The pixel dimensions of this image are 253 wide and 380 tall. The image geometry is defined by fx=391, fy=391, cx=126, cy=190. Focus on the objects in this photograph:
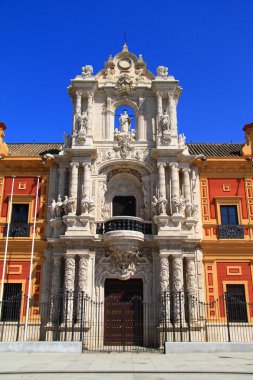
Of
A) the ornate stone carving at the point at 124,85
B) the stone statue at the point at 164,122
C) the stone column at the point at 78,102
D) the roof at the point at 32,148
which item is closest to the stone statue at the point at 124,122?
the ornate stone carving at the point at 124,85

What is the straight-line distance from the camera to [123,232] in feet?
66.7

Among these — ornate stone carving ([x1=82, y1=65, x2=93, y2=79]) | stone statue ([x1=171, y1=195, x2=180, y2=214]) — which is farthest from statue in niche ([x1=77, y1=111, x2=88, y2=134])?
stone statue ([x1=171, y1=195, x2=180, y2=214])

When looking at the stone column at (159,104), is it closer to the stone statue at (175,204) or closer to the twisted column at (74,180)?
the stone statue at (175,204)

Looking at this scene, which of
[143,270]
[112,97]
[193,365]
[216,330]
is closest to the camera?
[193,365]

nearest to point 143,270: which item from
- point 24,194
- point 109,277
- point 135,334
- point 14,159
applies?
point 109,277

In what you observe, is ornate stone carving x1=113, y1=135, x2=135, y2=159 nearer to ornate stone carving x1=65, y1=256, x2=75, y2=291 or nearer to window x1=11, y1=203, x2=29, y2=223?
window x1=11, y1=203, x2=29, y2=223

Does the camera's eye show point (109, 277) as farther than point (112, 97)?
No

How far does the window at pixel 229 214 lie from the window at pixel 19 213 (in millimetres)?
11456

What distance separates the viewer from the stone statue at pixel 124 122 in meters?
24.3

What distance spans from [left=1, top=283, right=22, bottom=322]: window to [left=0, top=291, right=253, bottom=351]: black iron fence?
0.10 feet

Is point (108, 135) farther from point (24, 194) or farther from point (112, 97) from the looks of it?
point (24, 194)

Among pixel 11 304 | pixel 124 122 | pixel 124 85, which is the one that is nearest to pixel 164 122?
pixel 124 122

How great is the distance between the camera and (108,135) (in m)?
24.1

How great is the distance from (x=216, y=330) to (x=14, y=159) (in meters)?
14.8
